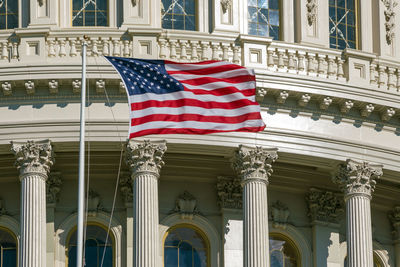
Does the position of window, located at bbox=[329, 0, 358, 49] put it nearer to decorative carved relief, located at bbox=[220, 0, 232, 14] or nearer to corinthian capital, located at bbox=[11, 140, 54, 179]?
decorative carved relief, located at bbox=[220, 0, 232, 14]

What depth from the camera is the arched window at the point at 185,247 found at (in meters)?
54.4

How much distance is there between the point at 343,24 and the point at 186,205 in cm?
719

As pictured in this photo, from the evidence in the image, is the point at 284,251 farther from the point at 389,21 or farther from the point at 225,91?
the point at 225,91

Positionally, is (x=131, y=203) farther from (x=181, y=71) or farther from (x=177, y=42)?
(x=181, y=71)

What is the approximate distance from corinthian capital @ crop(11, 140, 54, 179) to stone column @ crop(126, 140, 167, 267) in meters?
2.17

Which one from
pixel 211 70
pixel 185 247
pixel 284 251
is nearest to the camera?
pixel 211 70

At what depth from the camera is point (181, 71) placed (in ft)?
153

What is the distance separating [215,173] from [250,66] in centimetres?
333

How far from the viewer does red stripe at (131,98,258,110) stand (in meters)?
45.3

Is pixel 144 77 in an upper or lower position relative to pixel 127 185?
upper

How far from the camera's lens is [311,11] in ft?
182

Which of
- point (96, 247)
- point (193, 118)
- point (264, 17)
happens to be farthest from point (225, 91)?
point (96, 247)

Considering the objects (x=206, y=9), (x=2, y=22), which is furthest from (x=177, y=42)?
(x=2, y=22)

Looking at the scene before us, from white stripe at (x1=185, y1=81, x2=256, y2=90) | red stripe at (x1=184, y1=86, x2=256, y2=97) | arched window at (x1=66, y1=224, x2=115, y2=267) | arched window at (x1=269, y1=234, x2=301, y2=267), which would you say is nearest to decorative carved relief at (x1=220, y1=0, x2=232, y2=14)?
arched window at (x1=269, y1=234, x2=301, y2=267)
